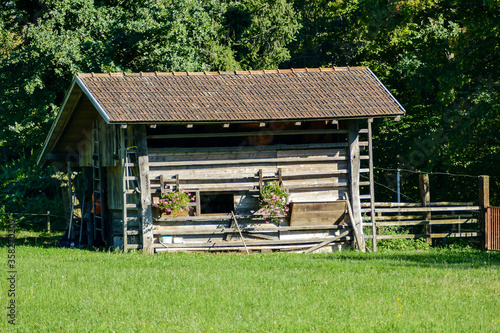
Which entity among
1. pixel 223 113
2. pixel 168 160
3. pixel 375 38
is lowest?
pixel 168 160

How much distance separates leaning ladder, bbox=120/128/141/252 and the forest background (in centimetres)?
824

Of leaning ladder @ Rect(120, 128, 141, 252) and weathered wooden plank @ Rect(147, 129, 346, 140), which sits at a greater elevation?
weathered wooden plank @ Rect(147, 129, 346, 140)

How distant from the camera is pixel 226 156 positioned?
17.3 metres

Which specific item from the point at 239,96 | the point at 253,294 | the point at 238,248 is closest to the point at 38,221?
the point at 238,248

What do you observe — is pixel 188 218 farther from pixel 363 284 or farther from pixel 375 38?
pixel 375 38

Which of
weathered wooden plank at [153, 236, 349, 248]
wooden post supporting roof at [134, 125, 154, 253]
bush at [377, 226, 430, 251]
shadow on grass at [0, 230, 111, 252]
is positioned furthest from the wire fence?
bush at [377, 226, 430, 251]

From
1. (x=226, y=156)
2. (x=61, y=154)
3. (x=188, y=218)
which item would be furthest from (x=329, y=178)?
(x=61, y=154)

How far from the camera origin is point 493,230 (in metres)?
18.8

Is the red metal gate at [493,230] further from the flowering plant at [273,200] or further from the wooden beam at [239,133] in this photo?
the flowering plant at [273,200]

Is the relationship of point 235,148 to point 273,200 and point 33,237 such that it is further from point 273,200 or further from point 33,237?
point 33,237

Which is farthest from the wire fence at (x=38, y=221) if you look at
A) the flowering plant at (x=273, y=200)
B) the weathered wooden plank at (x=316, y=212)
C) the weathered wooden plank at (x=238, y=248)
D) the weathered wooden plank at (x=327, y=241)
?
the weathered wooden plank at (x=327, y=241)

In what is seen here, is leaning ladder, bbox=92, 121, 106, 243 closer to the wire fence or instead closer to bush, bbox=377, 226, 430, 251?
the wire fence

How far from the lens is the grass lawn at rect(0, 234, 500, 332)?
9.05 m

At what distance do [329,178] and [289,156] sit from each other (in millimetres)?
1307
